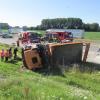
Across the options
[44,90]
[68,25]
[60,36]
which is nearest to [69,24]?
[68,25]

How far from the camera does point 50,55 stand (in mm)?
24016

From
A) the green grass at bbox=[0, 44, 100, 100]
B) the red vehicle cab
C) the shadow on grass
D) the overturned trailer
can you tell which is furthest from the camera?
the red vehicle cab

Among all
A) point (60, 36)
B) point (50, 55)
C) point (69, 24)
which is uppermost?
point (50, 55)

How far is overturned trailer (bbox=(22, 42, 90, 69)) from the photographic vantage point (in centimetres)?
2331

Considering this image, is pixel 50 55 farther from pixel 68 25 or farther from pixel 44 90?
pixel 68 25

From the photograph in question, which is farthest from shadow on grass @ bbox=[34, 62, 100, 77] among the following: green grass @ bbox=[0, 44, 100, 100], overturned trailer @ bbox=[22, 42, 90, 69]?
green grass @ bbox=[0, 44, 100, 100]

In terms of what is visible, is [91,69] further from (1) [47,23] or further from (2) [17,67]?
(1) [47,23]

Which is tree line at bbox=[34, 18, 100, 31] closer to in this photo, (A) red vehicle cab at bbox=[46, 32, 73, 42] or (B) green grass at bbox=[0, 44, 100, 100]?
(A) red vehicle cab at bbox=[46, 32, 73, 42]

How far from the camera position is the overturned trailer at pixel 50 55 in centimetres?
2331

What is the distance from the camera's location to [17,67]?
23.4m

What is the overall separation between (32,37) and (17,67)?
18.1m

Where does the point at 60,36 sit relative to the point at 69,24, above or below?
above

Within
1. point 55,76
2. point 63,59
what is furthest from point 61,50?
point 55,76

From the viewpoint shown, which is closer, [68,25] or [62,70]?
[62,70]
